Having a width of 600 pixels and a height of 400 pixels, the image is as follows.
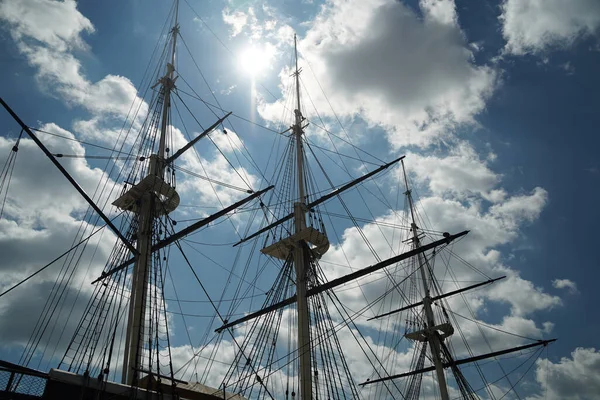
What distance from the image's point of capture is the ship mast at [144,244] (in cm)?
1869

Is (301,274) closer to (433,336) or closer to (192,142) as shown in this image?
(192,142)

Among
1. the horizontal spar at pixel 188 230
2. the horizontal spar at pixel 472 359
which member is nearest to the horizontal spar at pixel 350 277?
the horizontal spar at pixel 188 230

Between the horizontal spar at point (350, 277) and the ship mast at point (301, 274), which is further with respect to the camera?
the horizontal spar at point (350, 277)

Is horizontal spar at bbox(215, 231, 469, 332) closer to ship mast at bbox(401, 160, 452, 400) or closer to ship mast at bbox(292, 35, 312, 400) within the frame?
ship mast at bbox(292, 35, 312, 400)

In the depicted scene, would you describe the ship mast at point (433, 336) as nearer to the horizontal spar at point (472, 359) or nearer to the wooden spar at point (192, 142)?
the horizontal spar at point (472, 359)

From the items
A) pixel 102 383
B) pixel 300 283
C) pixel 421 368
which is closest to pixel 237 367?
pixel 300 283

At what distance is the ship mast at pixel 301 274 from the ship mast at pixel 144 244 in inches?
287

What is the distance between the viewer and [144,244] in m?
22.6

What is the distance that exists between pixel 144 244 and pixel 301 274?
27.6ft

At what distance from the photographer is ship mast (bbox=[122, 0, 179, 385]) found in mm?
18689

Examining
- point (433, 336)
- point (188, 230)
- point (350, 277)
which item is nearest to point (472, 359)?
Result: point (433, 336)

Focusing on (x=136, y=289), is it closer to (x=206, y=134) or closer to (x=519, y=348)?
(x=206, y=134)

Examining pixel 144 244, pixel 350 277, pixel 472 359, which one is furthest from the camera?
pixel 472 359

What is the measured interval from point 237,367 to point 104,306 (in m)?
7.06
